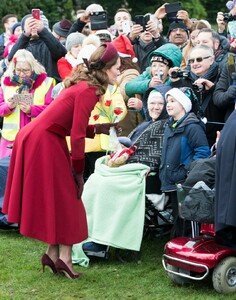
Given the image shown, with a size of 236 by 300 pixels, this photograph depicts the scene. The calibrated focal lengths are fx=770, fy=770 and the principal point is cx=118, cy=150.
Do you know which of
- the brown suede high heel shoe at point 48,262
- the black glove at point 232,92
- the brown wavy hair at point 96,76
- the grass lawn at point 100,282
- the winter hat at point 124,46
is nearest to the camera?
the grass lawn at point 100,282

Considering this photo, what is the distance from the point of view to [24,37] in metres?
10.5

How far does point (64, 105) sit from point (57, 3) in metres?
20.1

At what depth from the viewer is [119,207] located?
729 centimetres

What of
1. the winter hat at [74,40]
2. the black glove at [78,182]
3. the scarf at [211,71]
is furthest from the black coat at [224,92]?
the winter hat at [74,40]

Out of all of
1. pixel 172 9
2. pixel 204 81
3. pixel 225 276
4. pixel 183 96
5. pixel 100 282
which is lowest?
pixel 100 282

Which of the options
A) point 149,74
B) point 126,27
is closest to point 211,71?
point 149,74

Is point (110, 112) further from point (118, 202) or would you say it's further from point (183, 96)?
point (118, 202)

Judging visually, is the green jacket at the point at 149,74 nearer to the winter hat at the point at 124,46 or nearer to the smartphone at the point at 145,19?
the winter hat at the point at 124,46

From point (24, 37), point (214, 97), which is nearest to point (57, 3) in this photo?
point (24, 37)

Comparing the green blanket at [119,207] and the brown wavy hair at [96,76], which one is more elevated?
the brown wavy hair at [96,76]

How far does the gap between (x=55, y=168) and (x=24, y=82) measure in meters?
2.77

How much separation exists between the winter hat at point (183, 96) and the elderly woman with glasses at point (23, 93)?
2217mm

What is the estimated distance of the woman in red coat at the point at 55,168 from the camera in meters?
6.57

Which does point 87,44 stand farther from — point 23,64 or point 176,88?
point 176,88
